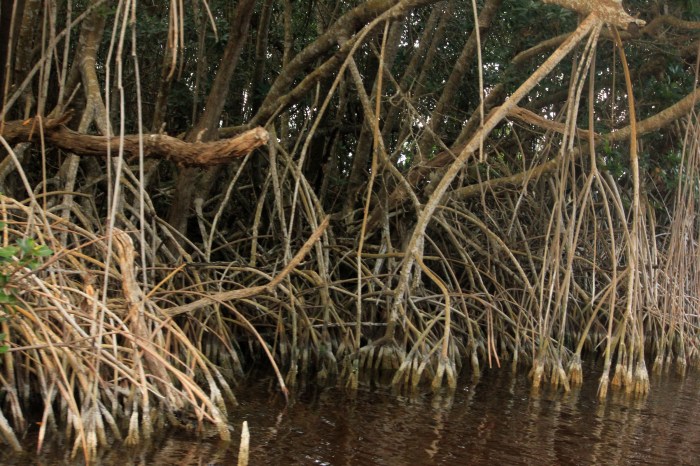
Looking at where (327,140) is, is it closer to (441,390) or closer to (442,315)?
(442,315)

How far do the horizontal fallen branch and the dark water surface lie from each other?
1.48 meters

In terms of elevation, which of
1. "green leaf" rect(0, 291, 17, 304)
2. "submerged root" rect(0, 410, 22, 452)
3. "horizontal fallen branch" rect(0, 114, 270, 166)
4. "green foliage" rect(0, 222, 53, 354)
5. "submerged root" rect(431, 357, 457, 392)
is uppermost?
"horizontal fallen branch" rect(0, 114, 270, 166)

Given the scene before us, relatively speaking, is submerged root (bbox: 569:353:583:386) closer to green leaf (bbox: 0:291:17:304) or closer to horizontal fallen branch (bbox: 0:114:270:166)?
horizontal fallen branch (bbox: 0:114:270:166)

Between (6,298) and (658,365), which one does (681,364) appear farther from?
(6,298)

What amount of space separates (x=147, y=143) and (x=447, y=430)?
2.41 meters

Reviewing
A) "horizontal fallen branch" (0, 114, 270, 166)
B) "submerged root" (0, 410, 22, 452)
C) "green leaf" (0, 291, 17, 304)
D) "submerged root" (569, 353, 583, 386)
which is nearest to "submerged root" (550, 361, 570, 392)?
"submerged root" (569, 353, 583, 386)

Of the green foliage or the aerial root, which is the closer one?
the green foliage

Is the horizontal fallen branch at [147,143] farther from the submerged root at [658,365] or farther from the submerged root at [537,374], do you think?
the submerged root at [658,365]

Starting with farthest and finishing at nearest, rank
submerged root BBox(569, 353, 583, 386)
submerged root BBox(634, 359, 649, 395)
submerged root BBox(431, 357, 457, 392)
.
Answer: submerged root BBox(569, 353, 583, 386), submerged root BBox(634, 359, 649, 395), submerged root BBox(431, 357, 457, 392)

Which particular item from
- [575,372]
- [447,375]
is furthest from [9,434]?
[575,372]

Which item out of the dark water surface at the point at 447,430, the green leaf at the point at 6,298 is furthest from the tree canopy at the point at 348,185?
the dark water surface at the point at 447,430

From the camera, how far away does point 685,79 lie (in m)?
8.21

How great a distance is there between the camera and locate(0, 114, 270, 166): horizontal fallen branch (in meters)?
4.42

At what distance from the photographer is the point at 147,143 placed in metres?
4.84
